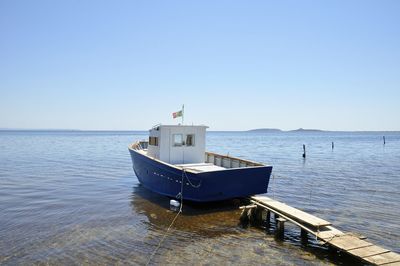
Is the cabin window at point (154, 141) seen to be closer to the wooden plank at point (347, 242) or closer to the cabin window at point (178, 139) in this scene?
the cabin window at point (178, 139)

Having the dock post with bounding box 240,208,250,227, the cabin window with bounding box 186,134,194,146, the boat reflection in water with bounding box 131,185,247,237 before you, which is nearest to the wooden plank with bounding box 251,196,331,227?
the dock post with bounding box 240,208,250,227

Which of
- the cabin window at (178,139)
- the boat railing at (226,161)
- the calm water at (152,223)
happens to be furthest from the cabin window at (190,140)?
the calm water at (152,223)

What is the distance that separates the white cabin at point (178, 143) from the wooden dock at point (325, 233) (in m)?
5.00

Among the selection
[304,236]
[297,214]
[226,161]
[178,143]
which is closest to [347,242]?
[304,236]

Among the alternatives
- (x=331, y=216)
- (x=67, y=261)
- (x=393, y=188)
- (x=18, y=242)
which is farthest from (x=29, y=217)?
(x=393, y=188)

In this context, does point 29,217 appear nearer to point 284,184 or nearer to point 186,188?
point 186,188

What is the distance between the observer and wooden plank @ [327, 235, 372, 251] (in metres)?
9.28

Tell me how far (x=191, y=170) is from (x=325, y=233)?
6.58 m

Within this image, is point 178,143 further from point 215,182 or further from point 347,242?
point 347,242

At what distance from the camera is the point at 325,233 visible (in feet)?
33.7

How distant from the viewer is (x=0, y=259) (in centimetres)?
952

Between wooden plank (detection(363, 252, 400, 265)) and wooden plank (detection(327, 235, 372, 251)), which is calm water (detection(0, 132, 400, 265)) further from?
wooden plank (detection(363, 252, 400, 265))

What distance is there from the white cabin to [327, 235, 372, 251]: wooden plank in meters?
9.52

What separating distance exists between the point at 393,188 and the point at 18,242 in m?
21.3
